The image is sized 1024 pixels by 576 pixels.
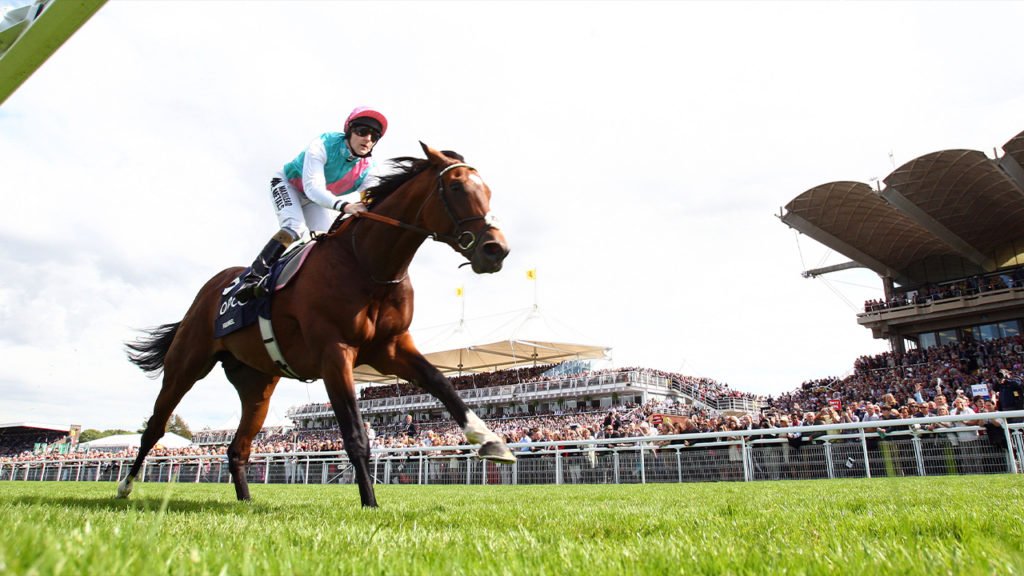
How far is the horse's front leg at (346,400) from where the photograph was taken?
4.15 m

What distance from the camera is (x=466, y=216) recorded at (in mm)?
4320

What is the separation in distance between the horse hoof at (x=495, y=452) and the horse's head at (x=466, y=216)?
116 centimetres

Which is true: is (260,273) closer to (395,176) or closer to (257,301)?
(257,301)

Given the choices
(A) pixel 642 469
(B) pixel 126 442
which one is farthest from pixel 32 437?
(A) pixel 642 469

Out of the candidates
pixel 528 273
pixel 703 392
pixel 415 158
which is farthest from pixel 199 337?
pixel 703 392

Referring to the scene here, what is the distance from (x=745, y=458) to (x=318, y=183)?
8.97 meters

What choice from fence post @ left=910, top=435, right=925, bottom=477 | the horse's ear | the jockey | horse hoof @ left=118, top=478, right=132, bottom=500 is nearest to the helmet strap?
the jockey

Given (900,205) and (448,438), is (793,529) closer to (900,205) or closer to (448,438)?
(448,438)

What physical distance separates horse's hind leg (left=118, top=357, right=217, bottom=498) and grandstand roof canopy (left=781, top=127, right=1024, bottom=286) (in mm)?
35809

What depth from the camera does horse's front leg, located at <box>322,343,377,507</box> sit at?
163 inches

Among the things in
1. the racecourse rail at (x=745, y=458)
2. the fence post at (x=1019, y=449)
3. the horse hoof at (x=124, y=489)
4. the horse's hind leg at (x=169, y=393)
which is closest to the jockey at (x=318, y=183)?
the horse's hind leg at (x=169, y=393)

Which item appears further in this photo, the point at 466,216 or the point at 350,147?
the point at 350,147

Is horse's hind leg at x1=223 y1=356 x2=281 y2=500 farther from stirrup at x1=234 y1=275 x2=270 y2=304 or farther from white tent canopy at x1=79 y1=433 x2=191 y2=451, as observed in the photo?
white tent canopy at x1=79 y1=433 x2=191 y2=451

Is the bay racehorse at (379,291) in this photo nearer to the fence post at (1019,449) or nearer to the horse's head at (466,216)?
the horse's head at (466,216)
